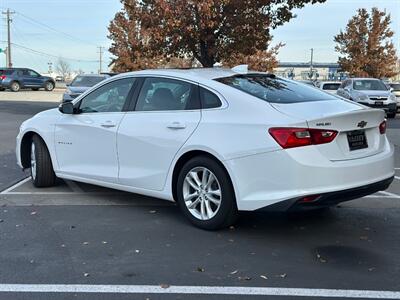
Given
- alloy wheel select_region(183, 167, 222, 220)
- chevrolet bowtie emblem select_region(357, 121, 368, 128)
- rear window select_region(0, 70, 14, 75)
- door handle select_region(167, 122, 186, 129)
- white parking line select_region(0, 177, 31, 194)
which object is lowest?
white parking line select_region(0, 177, 31, 194)

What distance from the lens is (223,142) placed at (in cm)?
504

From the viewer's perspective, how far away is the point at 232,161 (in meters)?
4.97

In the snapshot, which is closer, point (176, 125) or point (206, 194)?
point (206, 194)

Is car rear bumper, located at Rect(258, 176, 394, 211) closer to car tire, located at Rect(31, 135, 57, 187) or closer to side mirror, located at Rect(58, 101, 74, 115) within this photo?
side mirror, located at Rect(58, 101, 74, 115)

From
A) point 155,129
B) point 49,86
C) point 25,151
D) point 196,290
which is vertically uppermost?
point 49,86

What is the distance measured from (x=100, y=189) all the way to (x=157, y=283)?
3465 mm

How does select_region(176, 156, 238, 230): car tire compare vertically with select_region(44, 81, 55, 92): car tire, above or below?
below

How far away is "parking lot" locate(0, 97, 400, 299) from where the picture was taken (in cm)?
395

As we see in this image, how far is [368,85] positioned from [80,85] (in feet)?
38.6

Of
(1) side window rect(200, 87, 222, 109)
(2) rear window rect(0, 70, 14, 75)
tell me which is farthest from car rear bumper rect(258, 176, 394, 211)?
(2) rear window rect(0, 70, 14, 75)

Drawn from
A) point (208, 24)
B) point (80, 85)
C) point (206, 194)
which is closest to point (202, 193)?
point (206, 194)

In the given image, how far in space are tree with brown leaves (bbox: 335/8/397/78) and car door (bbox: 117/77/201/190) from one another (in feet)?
124

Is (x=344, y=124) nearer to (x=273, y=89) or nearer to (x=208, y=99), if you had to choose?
(x=273, y=89)

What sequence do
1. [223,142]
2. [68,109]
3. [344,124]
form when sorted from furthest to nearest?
[68,109] → [223,142] → [344,124]
